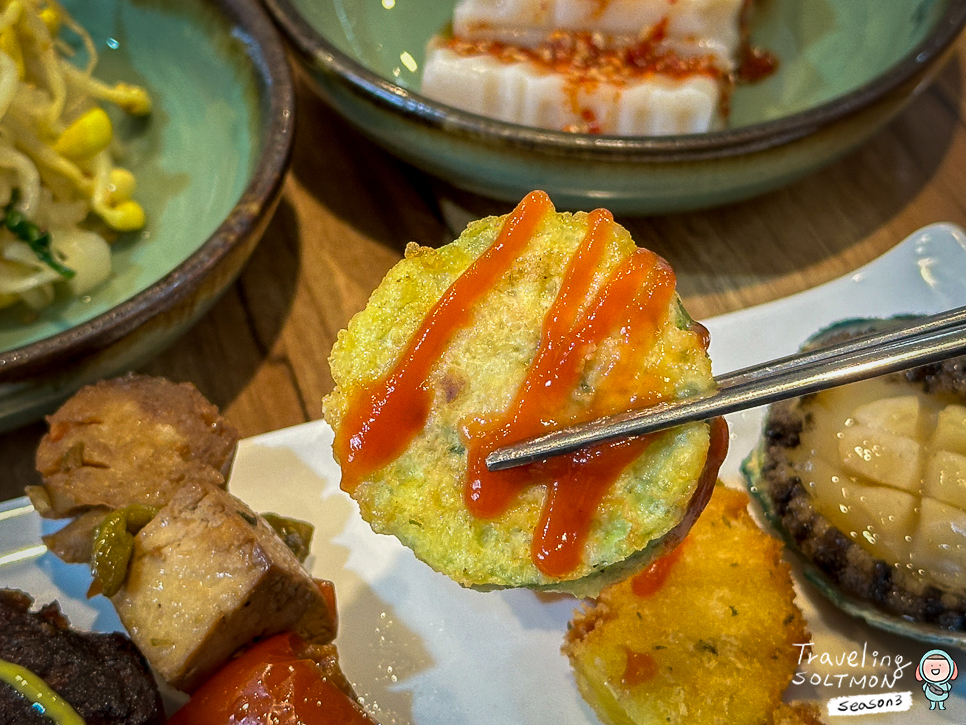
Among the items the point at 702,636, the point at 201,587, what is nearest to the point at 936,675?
the point at 702,636

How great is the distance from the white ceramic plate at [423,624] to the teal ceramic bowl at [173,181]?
334mm

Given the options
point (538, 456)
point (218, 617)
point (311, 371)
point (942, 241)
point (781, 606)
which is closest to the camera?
point (538, 456)

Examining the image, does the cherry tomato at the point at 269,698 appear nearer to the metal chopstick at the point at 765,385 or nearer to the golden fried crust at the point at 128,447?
the golden fried crust at the point at 128,447

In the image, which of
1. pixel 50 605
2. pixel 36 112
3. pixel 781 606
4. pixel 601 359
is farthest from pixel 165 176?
pixel 781 606

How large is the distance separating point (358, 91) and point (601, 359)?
4.46 ft

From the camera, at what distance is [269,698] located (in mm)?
1268

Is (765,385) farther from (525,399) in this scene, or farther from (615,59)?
(615,59)

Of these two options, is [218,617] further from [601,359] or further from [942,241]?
[942,241]

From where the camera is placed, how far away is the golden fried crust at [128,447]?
1.46 m

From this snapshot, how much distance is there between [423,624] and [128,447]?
684 mm

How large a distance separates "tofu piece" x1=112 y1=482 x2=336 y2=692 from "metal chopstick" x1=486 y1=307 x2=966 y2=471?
0.57 m

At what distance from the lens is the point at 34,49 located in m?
2.28

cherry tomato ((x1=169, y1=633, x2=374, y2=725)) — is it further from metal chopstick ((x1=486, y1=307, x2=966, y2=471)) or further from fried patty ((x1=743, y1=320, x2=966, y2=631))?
fried patty ((x1=743, y1=320, x2=966, y2=631))

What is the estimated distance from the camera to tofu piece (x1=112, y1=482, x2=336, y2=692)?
133 centimetres
